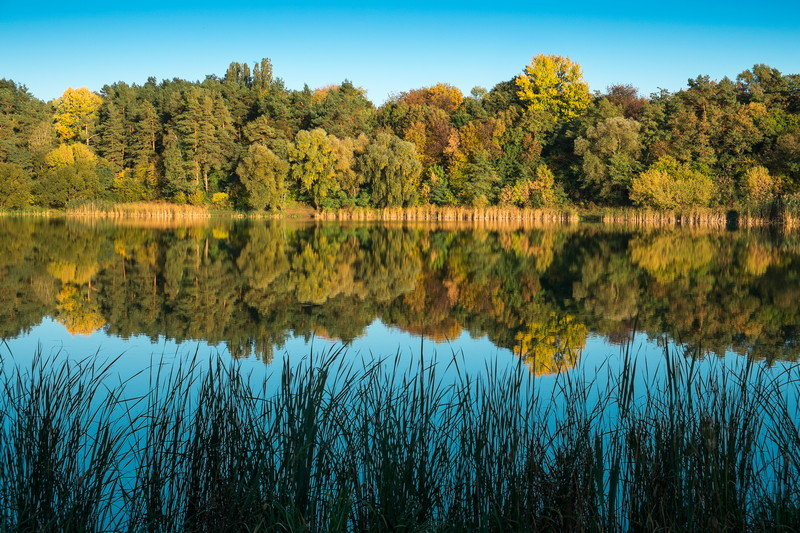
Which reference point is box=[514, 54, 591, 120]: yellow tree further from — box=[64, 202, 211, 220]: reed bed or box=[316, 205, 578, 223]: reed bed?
box=[64, 202, 211, 220]: reed bed

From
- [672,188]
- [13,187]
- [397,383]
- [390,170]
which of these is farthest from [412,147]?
[397,383]

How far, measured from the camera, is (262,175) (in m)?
41.2

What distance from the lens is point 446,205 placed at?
153ft

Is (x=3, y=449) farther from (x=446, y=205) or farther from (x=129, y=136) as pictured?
(x=129, y=136)

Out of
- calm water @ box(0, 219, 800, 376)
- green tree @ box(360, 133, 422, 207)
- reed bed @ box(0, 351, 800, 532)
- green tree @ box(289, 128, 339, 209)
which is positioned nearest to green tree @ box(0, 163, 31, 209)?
green tree @ box(289, 128, 339, 209)

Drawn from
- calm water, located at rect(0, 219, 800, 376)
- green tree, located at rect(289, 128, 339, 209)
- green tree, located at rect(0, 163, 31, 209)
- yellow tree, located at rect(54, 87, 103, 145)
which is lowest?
calm water, located at rect(0, 219, 800, 376)

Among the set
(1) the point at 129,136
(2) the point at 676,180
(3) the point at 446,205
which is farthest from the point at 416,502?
(1) the point at 129,136

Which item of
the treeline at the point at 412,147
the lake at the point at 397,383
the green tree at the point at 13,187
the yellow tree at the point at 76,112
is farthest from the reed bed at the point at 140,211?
the lake at the point at 397,383

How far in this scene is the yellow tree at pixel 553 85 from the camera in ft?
168

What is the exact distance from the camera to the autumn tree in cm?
4131

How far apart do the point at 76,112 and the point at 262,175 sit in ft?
64.5

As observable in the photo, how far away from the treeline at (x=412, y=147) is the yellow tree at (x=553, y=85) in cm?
11

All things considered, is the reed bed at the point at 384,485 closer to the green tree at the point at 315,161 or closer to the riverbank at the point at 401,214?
the riverbank at the point at 401,214

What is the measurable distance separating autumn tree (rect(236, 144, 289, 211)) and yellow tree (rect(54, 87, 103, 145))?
16207mm
